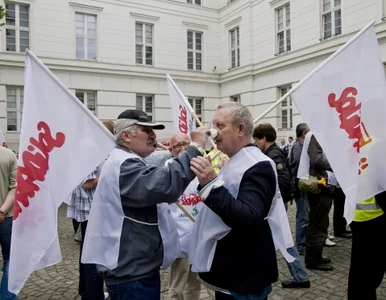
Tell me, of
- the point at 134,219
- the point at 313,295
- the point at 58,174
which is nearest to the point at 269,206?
the point at 134,219

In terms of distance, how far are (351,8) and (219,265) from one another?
14202 mm

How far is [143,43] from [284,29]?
713 cm

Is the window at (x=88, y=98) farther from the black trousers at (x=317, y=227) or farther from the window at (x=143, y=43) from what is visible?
the black trousers at (x=317, y=227)

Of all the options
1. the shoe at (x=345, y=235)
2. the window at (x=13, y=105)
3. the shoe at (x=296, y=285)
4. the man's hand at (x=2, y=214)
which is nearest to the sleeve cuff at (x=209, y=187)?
the man's hand at (x=2, y=214)

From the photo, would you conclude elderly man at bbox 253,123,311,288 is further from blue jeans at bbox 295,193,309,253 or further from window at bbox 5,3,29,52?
window at bbox 5,3,29,52

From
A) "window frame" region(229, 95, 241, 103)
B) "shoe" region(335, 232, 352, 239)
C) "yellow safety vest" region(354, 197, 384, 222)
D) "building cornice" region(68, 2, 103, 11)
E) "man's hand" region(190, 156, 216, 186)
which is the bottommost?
"shoe" region(335, 232, 352, 239)

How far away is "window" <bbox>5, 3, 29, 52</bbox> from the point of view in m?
16.0

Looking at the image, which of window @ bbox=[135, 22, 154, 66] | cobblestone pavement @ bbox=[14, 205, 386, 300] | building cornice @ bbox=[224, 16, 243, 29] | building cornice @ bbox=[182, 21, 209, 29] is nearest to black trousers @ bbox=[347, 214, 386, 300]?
cobblestone pavement @ bbox=[14, 205, 386, 300]

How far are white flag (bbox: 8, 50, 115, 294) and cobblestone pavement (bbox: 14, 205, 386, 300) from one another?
2.27 metres

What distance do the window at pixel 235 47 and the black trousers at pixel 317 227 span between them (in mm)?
16182

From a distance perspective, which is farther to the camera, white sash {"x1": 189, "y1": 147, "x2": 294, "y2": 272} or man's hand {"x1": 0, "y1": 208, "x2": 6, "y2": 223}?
man's hand {"x1": 0, "y1": 208, "x2": 6, "y2": 223}

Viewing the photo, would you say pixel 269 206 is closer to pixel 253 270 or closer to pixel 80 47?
pixel 253 270

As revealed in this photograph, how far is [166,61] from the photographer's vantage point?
19.5 m

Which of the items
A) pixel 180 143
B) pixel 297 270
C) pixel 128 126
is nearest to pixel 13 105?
pixel 180 143
